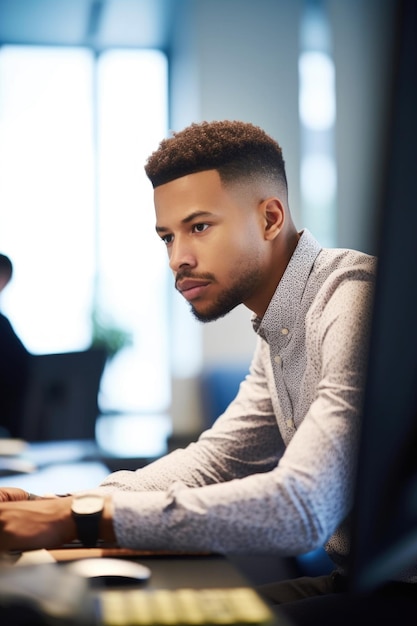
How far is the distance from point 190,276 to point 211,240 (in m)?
0.07

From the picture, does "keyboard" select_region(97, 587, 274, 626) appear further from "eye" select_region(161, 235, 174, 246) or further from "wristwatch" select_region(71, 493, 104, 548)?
"eye" select_region(161, 235, 174, 246)

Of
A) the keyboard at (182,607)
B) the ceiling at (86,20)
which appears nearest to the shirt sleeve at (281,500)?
the keyboard at (182,607)

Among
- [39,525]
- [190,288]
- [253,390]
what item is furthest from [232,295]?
[39,525]

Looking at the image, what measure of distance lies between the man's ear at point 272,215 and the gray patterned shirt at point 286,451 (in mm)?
83

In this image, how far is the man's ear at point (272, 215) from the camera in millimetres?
1281

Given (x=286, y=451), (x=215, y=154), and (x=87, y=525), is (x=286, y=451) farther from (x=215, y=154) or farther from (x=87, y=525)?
(x=215, y=154)

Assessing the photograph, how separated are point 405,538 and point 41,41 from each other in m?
4.49

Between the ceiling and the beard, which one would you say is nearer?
the beard

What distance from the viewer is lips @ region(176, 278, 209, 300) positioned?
1.24m

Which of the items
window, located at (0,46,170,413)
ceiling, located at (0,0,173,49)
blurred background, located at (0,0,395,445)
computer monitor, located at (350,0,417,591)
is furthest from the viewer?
ceiling, located at (0,0,173,49)

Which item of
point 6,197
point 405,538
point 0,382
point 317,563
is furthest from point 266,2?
point 405,538

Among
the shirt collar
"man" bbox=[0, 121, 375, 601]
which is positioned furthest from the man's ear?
the shirt collar

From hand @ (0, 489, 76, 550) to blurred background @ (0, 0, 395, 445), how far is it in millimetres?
2401

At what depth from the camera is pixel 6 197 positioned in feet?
13.3
